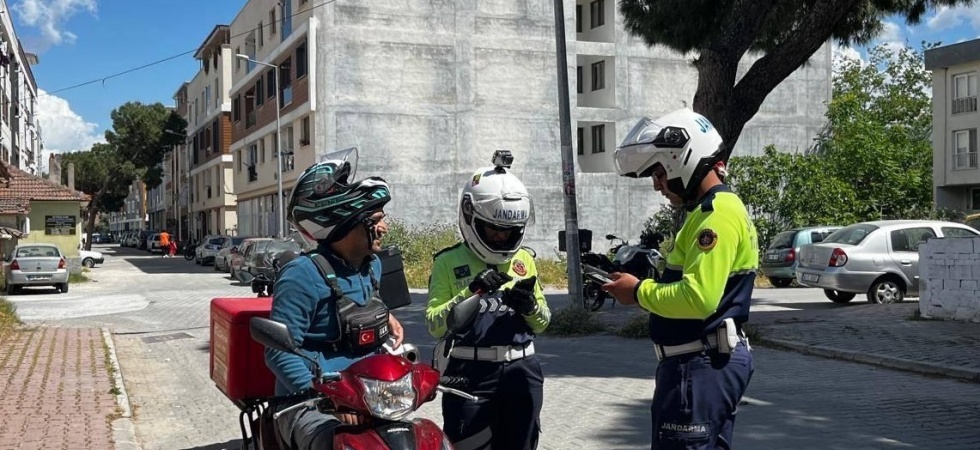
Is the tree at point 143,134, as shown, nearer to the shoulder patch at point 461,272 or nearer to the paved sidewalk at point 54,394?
the paved sidewalk at point 54,394

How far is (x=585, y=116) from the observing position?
115 ft

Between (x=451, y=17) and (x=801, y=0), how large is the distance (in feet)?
67.5

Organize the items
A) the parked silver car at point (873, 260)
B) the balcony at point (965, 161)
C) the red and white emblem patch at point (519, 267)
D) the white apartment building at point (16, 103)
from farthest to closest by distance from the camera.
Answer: the white apartment building at point (16, 103)
the balcony at point (965, 161)
the parked silver car at point (873, 260)
the red and white emblem patch at point (519, 267)

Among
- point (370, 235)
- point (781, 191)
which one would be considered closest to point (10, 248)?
point (781, 191)

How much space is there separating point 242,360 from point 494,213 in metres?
1.75

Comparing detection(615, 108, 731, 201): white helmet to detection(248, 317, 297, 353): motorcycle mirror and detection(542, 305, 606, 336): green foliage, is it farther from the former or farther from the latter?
detection(542, 305, 606, 336): green foliage

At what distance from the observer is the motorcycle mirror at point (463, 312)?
3752 mm

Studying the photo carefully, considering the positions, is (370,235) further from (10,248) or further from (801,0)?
(10,248)

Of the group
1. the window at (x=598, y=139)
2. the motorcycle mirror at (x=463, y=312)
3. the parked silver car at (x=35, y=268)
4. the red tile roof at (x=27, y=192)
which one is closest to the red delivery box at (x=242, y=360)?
the motorcycle mirror at (x=463, y=312)

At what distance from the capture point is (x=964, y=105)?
39.9 meters

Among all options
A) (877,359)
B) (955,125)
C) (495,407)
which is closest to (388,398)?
(495,407)

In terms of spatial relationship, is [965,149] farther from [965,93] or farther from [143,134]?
[143,134]

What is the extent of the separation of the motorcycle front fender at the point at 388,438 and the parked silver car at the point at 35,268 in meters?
24.1

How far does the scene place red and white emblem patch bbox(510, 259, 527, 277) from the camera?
435 cm
